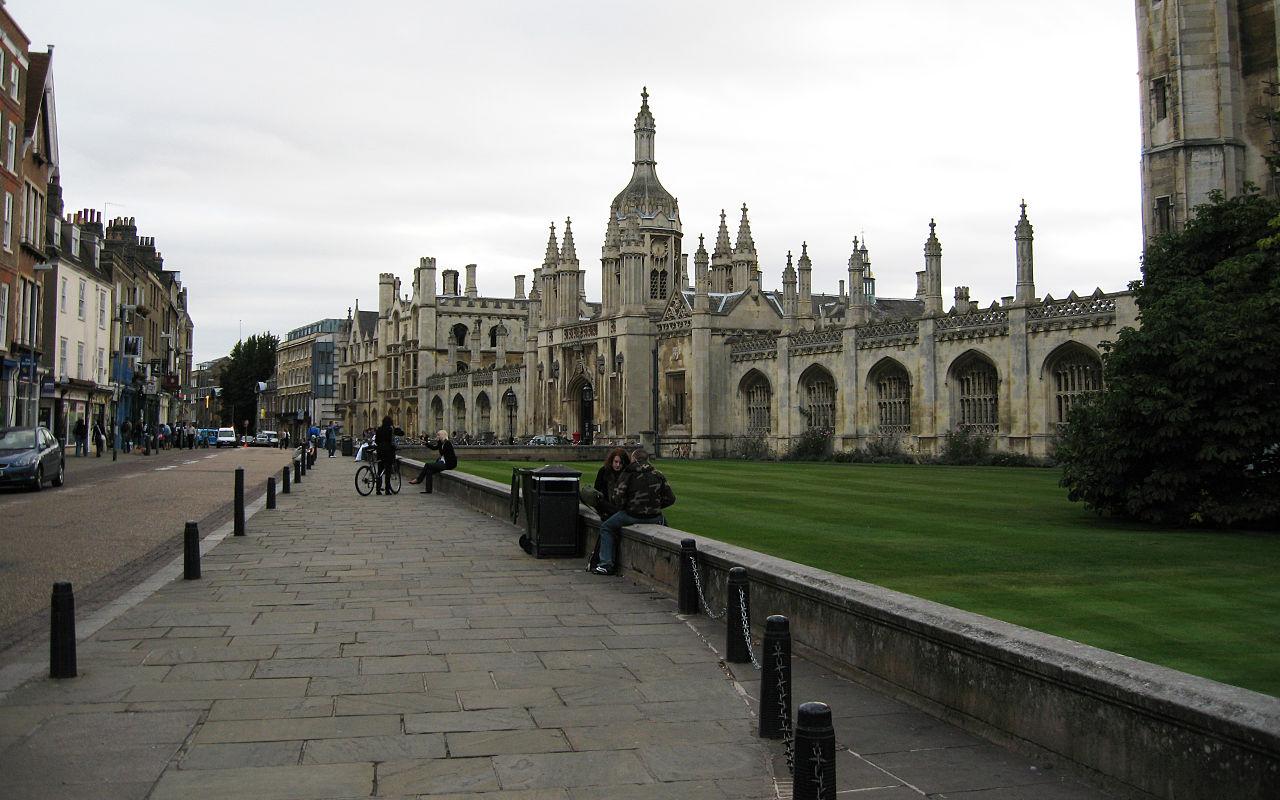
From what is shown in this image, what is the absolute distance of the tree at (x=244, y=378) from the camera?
389ft

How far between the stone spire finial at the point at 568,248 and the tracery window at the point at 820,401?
64.2 feet

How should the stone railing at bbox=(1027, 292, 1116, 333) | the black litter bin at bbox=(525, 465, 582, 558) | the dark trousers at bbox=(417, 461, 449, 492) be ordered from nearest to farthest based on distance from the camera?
the black litter bin at bbox=(525, 465, 582, 558) → the dark trousers at bbox=(417, 461, 449, 492) → the stone railing at bbox=(1027, 292, 1116, 333)

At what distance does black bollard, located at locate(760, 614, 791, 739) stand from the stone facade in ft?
74.5

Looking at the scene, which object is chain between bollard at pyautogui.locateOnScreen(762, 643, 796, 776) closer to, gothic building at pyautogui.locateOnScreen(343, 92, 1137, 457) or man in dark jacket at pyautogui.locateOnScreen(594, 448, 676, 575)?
man in dark jacket at pyautogui.locateOnScreen(594, 448, 676, 575)

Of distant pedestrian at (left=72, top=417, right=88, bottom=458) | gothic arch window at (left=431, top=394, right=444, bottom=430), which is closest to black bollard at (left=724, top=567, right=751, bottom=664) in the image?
distant pedestrian at (left=72, top=417, right=88, bottom=458)

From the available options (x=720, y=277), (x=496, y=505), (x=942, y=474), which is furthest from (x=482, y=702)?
(x=720, y=277)

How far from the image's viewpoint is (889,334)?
39.8m

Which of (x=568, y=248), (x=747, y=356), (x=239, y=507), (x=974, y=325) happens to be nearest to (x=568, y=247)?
(x=568, y=248)

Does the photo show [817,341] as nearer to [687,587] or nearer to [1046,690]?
[687,587]

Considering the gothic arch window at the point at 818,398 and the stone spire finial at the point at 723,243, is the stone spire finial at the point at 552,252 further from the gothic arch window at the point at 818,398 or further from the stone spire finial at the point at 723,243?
the gothic arch window at the point at 818,398

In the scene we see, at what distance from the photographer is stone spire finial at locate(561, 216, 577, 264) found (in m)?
58.9

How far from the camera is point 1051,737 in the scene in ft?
16.3

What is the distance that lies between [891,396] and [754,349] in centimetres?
911

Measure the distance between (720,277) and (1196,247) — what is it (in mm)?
41306
